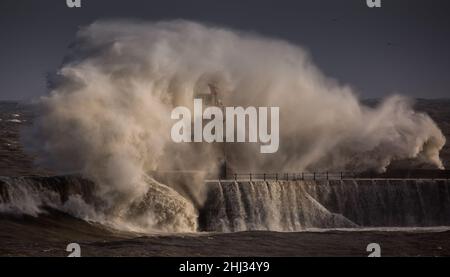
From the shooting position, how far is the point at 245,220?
29.0 meters

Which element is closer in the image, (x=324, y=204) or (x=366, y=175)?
(x=324, y=204)

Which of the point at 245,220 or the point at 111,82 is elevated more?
the point at 111,82

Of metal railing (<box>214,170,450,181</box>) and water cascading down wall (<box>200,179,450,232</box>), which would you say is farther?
metal railing (<box>214,170,450,181</box>)

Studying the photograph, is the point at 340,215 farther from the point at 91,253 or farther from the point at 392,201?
the point at 91,253

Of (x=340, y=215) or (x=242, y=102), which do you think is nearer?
(x=340, y=215)

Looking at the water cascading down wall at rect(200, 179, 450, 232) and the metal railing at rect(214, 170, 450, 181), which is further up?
the metal railing at rect(214, 170, 450, 181)

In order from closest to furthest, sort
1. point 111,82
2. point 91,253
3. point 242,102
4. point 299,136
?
point 91,253 → point 111,82 → point 242,102 → point 299,136

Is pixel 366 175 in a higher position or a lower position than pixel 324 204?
higher

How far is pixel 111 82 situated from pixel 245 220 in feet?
21.7

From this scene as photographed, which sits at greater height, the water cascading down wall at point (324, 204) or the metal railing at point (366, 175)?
the metal railing at point (366, 175)

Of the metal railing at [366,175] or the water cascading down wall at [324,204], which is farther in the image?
the metal railing at [366,175]
